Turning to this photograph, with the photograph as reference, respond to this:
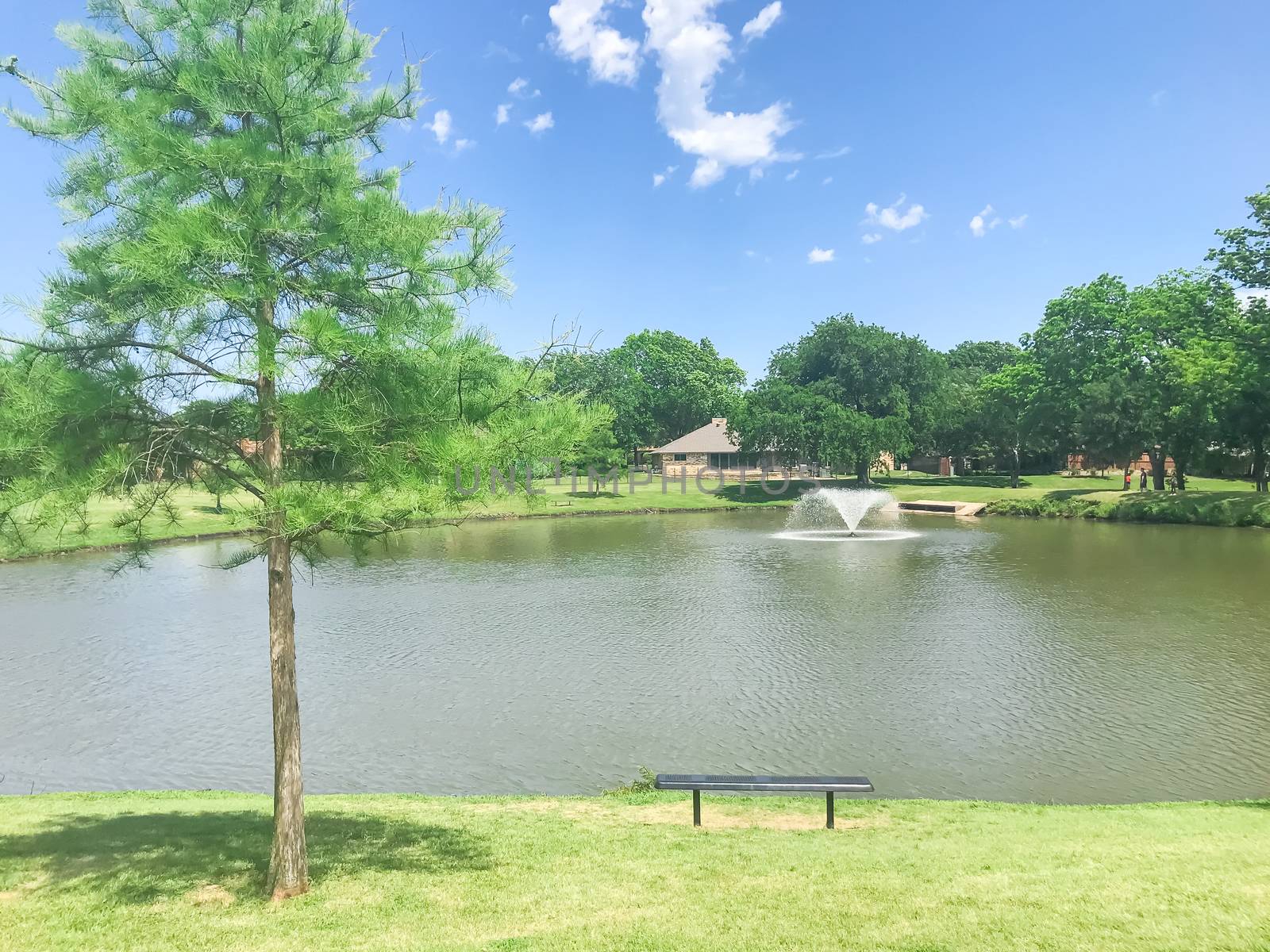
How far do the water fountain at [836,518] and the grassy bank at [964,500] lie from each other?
4.18 metres

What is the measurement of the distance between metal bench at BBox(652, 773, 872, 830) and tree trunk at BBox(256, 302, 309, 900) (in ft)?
13.2

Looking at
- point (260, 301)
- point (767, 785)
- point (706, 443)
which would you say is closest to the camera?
point (260, 301)

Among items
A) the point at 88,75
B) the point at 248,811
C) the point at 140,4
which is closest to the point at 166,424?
the point at 88,75

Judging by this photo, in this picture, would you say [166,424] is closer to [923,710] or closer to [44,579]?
[923,710]

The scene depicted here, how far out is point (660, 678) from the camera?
55.8 feet

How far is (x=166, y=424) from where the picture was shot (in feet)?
23.1

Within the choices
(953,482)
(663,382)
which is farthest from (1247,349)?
(663,382)

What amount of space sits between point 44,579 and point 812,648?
2780cm

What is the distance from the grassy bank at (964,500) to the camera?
140 ft

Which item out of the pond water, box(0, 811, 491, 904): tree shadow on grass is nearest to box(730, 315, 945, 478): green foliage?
the pond water

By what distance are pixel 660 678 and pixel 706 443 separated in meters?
67.4

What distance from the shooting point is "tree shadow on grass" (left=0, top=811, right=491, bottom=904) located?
23.3ft

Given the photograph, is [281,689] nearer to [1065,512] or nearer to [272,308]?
[272,308]

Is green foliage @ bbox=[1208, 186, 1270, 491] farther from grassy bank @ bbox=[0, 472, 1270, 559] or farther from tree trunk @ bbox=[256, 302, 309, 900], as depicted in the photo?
tree trunk @ bbox=[256, 302, 309, 900]
